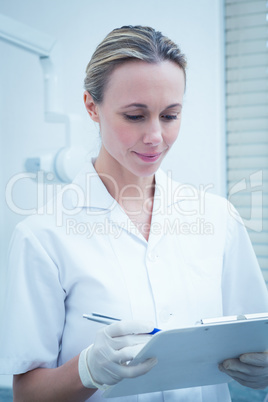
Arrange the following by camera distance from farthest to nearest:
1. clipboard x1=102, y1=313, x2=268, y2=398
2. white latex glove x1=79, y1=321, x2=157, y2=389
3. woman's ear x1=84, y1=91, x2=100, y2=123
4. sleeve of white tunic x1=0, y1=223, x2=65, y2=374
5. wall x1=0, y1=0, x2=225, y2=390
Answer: wall x1=0, y1=0, x2=225, y2=390, woman's ear x1=84, y1=91, x2=100, y2=123, sleeve of white tunic x1=0, y1=223, x2=65, y2=374, white latex glove x1=79, y1=321, x2=157, y2=389, clipboard x1=102, y1=313, x2=268, y2=398

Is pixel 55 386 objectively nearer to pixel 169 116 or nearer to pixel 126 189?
pixel 126 189

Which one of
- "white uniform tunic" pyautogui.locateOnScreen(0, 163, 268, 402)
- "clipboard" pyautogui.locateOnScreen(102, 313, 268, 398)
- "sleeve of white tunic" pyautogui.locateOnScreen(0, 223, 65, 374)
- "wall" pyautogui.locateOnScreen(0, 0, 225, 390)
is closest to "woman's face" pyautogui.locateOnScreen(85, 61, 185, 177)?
"white uniform tunic" pyautogui.locateOnScreen(0, 163, 268, 402)

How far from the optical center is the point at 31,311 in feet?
2.83

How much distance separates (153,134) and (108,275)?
32cm

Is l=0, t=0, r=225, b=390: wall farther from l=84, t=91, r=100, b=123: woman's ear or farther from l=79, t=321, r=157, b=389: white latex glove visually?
l=79, t=321, r=157, b=389: white latex glove

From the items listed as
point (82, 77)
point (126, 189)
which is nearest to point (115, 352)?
point (126, 189)

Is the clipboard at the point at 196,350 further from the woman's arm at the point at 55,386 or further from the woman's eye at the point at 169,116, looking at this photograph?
the woman's eye at the point at 169,116

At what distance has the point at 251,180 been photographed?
1.80 metres

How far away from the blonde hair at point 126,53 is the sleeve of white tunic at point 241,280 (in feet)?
1.48

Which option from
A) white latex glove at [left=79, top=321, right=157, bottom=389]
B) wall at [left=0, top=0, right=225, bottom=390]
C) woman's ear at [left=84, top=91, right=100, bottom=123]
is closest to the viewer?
white latex glove at [left=79, top=321, right=157, bottom=389]

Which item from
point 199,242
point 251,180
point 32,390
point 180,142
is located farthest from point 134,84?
point 251,180

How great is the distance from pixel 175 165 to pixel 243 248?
0.74 m

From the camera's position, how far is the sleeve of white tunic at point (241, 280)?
1021 mm

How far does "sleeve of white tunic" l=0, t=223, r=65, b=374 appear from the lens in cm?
85
